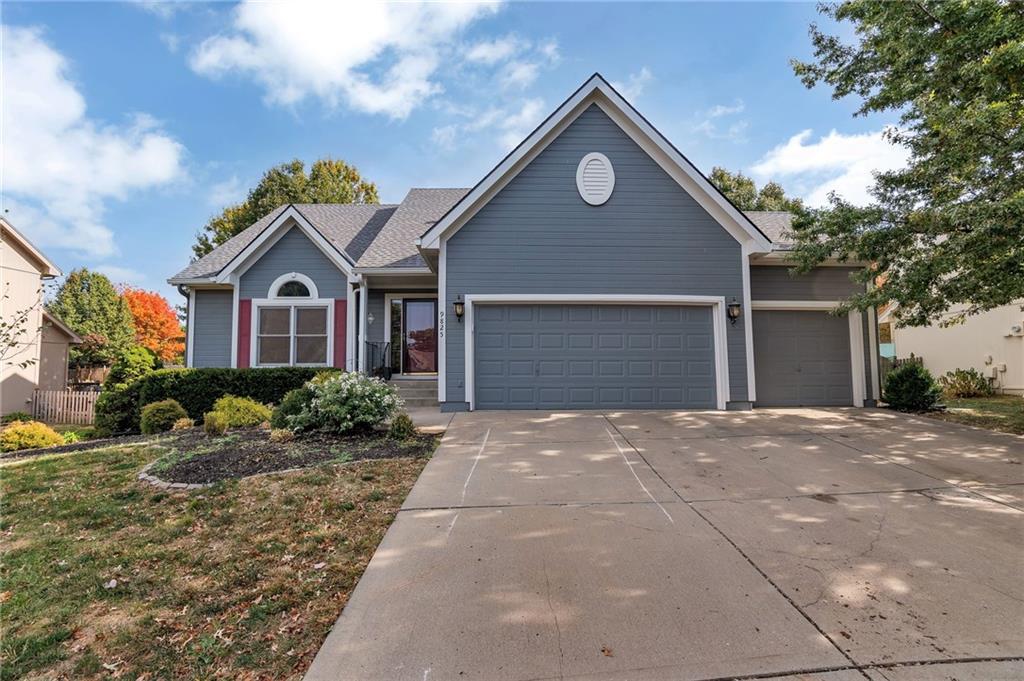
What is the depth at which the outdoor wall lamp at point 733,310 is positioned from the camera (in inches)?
373

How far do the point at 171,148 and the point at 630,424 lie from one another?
17.8m

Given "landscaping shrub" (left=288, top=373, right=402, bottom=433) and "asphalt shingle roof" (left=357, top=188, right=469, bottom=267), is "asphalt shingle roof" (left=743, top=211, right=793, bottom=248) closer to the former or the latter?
"asphalt shingle roof" (left=357, top=188, right=469, bottom=267)

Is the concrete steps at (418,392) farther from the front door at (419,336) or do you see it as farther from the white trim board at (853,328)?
the white trim board at (853,328)

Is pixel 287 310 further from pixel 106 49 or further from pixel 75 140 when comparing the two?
pixel 106 49

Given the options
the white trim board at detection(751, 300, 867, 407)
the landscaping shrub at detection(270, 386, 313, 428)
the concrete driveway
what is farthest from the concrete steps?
the white trim board at detection(751, 300, 867, 407)

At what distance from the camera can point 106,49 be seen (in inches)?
336

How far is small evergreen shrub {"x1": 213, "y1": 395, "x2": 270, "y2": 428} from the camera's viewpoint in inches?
328

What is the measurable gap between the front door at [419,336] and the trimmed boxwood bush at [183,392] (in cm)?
326

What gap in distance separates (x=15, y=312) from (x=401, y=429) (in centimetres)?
1446

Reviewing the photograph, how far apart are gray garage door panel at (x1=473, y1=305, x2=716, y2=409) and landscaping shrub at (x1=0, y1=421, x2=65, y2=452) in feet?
27.2

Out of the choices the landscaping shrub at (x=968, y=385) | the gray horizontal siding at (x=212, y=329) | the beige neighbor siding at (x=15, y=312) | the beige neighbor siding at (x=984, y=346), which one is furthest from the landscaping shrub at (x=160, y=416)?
the landscaping shrub at (x=968, y=385)

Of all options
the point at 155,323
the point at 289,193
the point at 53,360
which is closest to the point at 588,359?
the point at 53,360

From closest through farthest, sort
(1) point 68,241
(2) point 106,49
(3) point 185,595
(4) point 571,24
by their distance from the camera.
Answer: (3) point 185,595 → (2) point 106,49 → (4) point 571,24 → (1) point 68,241

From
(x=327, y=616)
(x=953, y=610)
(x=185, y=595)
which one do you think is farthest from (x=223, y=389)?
(x=953, y=610)
